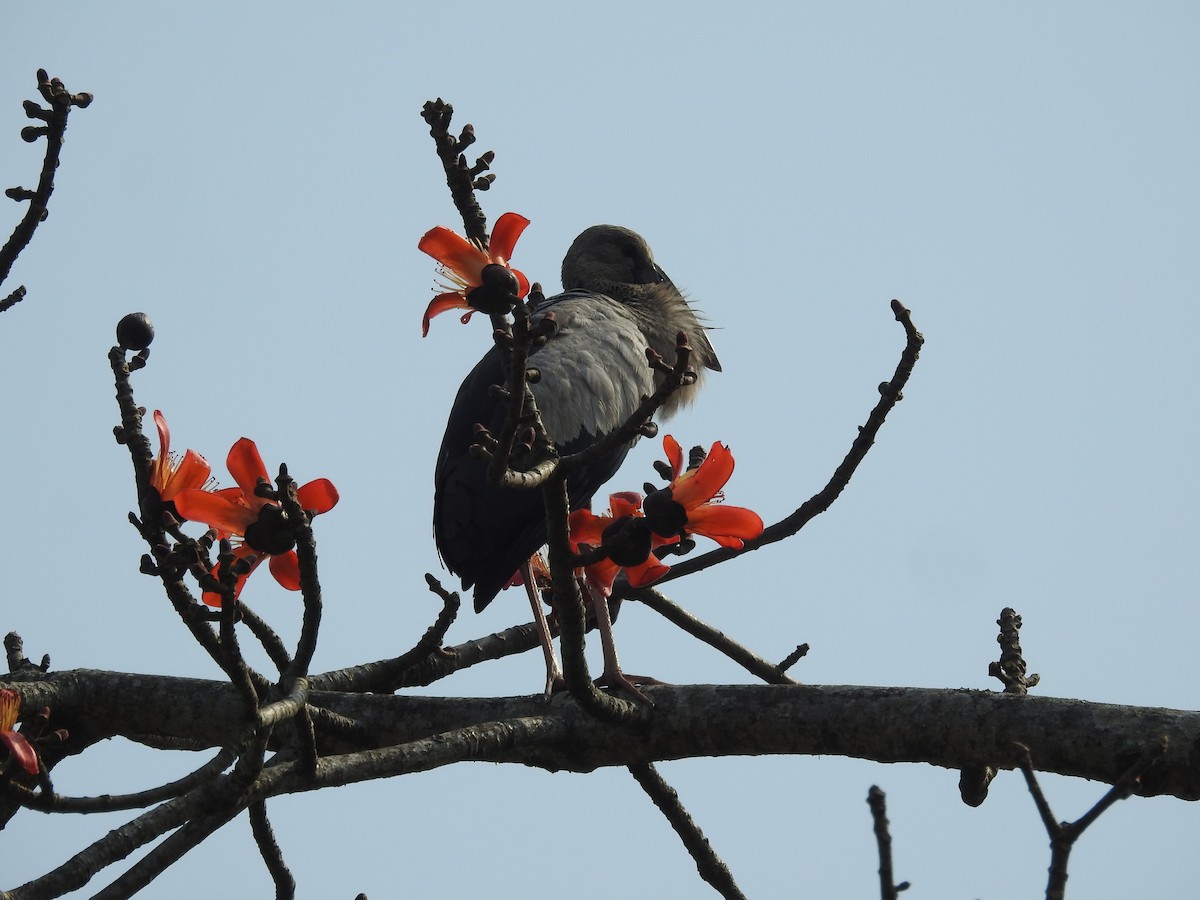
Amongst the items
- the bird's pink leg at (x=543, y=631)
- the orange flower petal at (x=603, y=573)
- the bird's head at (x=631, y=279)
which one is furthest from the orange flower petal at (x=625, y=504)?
the bird's head at (x=631, y=279)

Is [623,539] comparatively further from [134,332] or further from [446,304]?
[134,332]

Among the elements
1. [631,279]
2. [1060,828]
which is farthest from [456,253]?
[631,279]

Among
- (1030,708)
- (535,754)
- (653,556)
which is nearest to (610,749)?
(535,754)

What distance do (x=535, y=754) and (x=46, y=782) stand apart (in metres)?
1.40

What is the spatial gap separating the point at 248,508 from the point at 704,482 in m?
1.07

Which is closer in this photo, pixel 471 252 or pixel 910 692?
pixel 471 252

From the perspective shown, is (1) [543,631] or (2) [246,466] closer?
(2) [246,466]

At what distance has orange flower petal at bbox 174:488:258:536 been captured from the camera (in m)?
3.09

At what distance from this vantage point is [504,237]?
322 centimetres

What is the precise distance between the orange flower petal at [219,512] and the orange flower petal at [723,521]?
41.6 inches

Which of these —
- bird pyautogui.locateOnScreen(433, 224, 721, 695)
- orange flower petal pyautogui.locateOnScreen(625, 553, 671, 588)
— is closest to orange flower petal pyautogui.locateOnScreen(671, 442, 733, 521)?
orange flower petal pyautogui.locateOnScreen(625, 553, 671, 588)

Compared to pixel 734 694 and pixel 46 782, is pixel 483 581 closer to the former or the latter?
pixel 734 694

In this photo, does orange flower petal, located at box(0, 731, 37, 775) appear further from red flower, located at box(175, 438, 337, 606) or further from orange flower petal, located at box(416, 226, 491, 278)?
orange flower petal, located at box(416, 226, 491, 278)

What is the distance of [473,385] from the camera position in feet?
20.0
